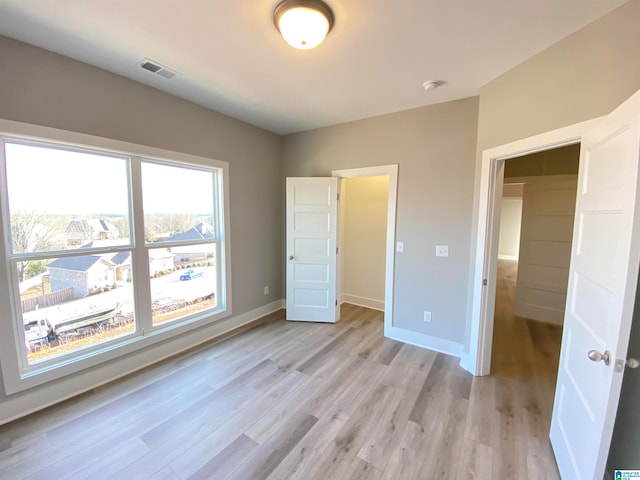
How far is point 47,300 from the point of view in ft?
6.59

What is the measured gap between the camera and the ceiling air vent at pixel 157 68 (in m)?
2.03

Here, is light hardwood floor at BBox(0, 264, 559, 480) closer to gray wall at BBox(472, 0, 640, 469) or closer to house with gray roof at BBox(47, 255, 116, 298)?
gray wall at BBox(472, 0, 640, 469)

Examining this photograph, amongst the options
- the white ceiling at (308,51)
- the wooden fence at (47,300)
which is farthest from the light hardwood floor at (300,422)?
the white ceiling at (308,51)

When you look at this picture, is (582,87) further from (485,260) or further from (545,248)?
(545,248)

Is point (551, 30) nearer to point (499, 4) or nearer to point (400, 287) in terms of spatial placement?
point (499, 4)

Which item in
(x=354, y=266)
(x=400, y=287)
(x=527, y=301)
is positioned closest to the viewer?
(x=400, y=287)

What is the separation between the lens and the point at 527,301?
398cm

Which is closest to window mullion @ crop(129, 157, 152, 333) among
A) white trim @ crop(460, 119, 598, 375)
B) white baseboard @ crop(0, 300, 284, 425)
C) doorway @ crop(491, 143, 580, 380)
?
white baseboard @ crop(0, 300, 284, 425)

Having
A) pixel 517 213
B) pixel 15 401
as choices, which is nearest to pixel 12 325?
pixel 15 401

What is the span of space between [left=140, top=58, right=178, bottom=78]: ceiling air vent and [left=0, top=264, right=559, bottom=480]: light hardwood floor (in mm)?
2752

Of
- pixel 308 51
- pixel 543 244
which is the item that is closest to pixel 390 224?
pixel 308 51

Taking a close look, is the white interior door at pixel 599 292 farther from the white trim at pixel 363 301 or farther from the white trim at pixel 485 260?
the white trim at pixel 363 301

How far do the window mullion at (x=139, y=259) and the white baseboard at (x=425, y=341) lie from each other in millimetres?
2763

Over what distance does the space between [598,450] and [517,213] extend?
33.2 ft
